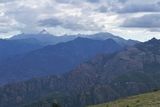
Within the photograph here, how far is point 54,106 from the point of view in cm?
8206

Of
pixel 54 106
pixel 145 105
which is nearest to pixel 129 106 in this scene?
pixel 145 105

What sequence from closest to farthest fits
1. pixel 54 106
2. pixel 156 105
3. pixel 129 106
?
pixel 156 105 < pixel 129 106 < pixel 54 106

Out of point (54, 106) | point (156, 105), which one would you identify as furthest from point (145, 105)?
point (54, 106)

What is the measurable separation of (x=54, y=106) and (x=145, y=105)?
22191 millimetres

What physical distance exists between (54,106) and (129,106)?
59.4 ft

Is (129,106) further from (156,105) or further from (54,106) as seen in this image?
(54,106)

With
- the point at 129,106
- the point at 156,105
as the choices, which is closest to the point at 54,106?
the point at 129,106

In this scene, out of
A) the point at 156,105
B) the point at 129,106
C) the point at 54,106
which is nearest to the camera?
the point at 156,105

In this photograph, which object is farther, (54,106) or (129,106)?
(54,106)

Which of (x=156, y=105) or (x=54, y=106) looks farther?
(x=54, y=106)

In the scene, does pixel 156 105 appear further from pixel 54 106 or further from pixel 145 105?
pixel 54 106

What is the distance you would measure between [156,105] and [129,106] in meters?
8.05

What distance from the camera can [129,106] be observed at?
71125 mm

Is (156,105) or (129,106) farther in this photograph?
(129,106)
